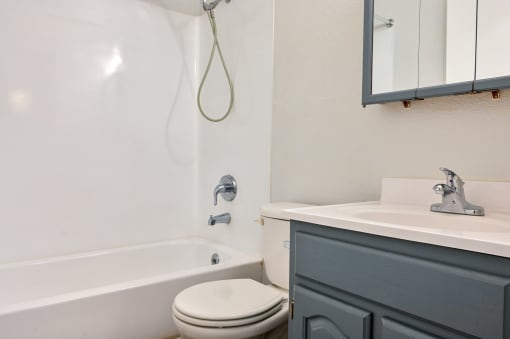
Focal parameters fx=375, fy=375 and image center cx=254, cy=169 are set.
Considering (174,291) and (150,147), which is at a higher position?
(150,147)

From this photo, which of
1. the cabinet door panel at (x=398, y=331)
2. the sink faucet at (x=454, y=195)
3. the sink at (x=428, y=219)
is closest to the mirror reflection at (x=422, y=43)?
the sink faucet at (x=454, y=195)

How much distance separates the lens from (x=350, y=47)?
162cm

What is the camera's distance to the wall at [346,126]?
1238mm

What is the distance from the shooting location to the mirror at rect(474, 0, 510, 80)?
1139 millimetres

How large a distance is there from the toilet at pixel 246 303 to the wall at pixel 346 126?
24 cm

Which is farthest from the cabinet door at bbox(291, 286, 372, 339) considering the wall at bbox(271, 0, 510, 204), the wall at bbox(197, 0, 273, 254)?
the wall at bbox(197, 0, 273, 254)

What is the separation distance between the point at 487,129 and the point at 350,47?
0.66 m

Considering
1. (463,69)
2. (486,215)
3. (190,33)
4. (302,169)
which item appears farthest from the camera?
(190,33)

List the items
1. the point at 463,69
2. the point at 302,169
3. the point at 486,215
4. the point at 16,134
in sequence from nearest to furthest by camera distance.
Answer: the point at 486,215
the point at 463,69
the point at 302,169
the point at 16,134

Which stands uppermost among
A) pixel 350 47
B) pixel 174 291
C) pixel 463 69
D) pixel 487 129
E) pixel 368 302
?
pixel 350 47

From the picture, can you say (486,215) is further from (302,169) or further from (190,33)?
(190,33)

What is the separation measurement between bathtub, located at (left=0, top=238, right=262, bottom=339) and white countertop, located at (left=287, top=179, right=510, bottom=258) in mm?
833

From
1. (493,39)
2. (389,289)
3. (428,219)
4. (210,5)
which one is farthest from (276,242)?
(210,5)

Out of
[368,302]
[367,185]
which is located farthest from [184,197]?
[368,302]
